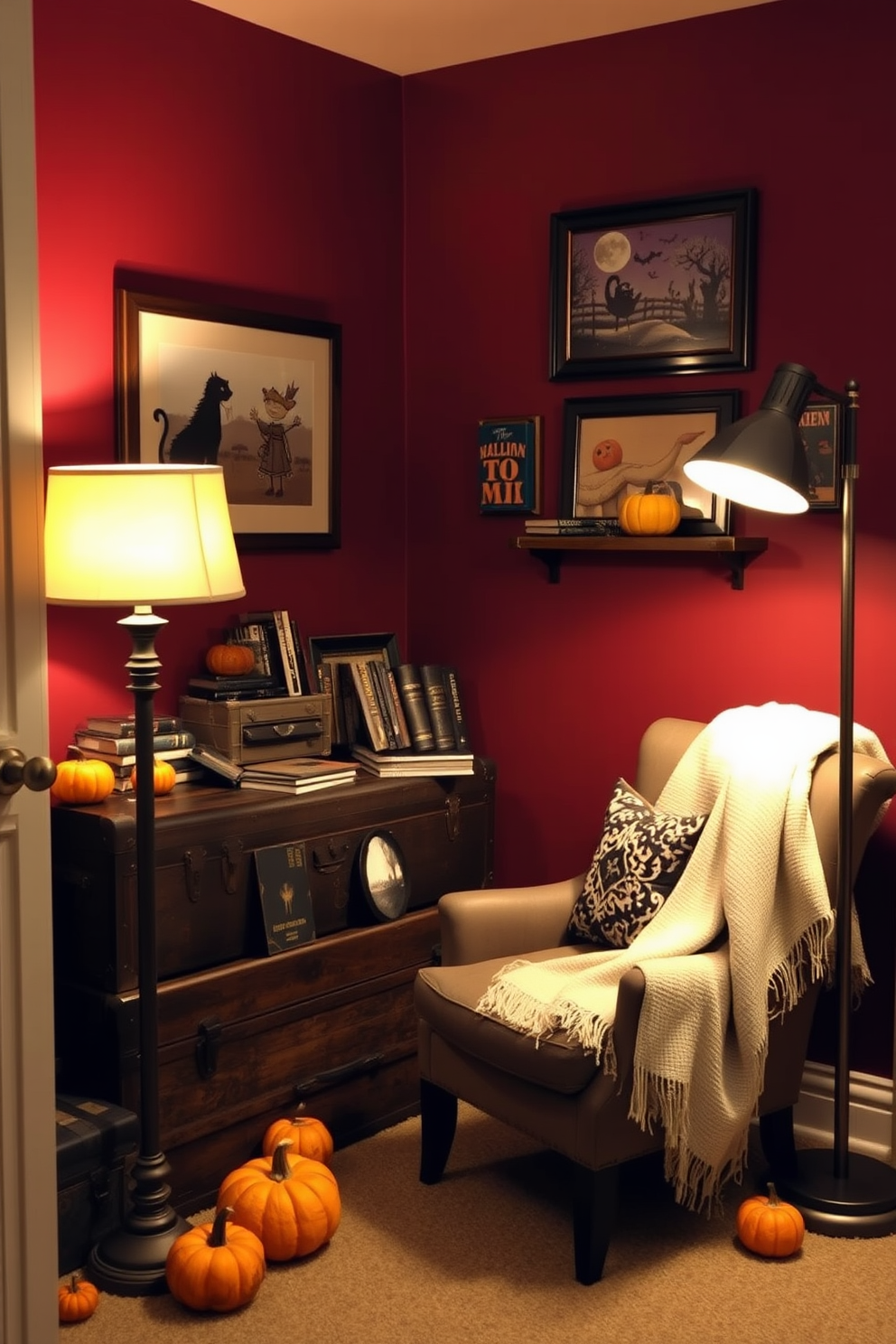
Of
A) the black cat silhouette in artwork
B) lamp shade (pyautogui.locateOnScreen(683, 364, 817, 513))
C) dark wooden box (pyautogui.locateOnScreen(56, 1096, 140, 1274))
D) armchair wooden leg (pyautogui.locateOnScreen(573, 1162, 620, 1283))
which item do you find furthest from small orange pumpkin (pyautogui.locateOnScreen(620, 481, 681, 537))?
dark wooden box (pyautogui.locateOnScreen(56, 1096, 140, 1274))

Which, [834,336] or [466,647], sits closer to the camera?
[834,336]

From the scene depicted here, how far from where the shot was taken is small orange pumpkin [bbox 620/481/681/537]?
344cm

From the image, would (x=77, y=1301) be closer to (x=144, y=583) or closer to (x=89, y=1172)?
(x=89, y=1172)

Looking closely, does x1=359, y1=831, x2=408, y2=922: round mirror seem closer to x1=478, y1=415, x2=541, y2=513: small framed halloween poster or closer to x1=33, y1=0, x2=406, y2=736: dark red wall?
x1=33, y1=0, x2=406, y2=736: dark red wall

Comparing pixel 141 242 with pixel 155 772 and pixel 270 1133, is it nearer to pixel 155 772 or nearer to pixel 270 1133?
pixel 155 772

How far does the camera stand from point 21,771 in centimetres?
Answer: 212

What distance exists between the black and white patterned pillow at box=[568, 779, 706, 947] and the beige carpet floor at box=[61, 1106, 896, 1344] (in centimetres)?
56

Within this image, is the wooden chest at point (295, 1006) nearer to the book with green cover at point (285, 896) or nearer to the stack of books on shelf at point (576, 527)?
the book with green cover at point (285, 896)

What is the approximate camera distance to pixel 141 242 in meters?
3.35

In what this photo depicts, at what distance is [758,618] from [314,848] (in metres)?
1.19

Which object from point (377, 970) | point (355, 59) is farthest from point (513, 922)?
point (355, 59)

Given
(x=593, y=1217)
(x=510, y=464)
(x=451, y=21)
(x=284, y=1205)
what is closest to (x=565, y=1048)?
(x=593, y=1217)

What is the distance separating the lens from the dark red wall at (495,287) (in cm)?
325

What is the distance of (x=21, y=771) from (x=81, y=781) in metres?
0.85
